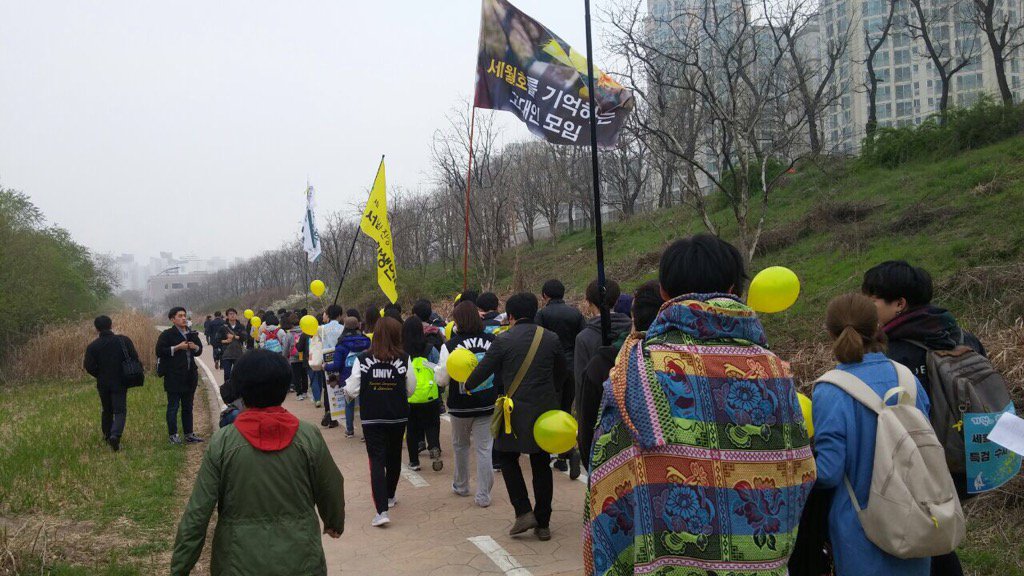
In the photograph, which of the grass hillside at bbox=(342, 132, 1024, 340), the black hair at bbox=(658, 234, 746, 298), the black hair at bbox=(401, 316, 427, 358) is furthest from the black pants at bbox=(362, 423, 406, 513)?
the grass hillside at bbox=(342, 132, 1024, 340)

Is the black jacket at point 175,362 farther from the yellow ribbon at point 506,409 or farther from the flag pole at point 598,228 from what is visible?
the flag pole at point 598,228

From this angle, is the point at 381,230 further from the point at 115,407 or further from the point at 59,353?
the point at 59,353

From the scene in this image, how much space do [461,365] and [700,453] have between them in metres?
4.25

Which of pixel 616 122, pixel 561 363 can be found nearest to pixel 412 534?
pixel 561 363

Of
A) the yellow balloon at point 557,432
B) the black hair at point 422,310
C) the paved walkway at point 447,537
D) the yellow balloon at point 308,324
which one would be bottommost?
the paved walkway at point 447,537

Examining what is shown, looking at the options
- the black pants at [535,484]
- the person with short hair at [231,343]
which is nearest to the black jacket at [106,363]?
the person with short hair at [231,343]

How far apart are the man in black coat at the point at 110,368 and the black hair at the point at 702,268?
32.3ft

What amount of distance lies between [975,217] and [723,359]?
41.0 feet

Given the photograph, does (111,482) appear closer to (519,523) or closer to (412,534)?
(412,534)

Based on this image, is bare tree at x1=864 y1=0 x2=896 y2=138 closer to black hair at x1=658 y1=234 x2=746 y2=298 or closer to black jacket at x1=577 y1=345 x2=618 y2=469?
black jacket at x1=577 y1=345 x2=618 y2=469

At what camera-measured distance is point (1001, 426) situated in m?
3.12

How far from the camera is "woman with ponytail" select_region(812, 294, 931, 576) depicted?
286 cm

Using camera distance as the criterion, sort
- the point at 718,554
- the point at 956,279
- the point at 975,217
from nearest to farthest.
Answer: the point at 718,554, the point at 956,279, the point at 975,217

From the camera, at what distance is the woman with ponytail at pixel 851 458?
9.37 ft
